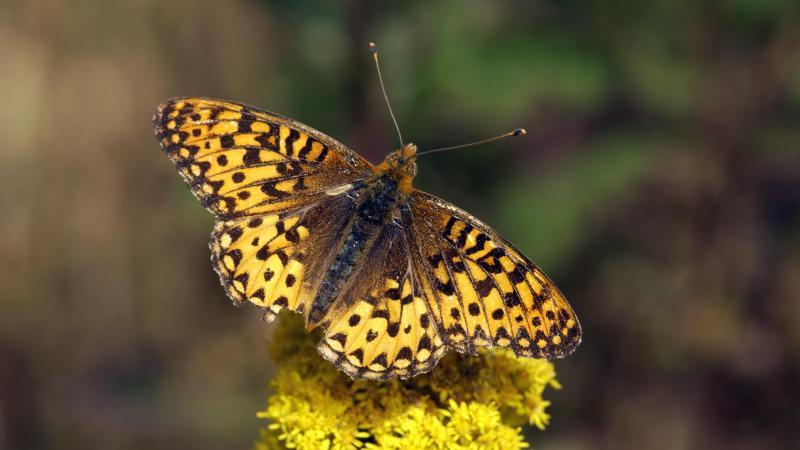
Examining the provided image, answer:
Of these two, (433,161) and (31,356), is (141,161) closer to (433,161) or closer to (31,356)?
(31,356)

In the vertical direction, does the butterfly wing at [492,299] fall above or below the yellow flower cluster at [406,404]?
above

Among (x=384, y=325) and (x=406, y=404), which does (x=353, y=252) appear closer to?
(x=384, y=325)

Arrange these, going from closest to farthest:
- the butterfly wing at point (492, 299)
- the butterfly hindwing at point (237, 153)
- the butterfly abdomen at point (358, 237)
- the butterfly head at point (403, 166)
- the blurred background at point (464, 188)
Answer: the butterfly wing at point (492, 299)
the butterfly abdomen at point (358, 237)
the butterfly hindwing at point (237, 153)
the butterfly head at point (403, 166)
the blurred background at point (464, 188)

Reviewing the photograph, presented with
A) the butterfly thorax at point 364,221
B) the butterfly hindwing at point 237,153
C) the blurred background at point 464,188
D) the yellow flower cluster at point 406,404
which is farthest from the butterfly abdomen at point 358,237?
the blurred background at point 464,188

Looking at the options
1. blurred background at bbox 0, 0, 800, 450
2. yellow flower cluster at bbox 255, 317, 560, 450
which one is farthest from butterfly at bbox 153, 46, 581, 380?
blurred background at bbox 0, 0, 800, 450

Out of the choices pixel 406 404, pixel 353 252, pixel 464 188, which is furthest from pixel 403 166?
pixel 464 188

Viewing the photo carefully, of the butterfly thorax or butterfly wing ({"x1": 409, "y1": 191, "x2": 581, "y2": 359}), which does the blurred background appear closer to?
the butterfly thorax

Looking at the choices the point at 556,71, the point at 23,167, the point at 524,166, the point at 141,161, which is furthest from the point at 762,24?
the point at 23,167

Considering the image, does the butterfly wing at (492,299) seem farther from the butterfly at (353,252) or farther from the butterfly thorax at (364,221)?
the butterfly thorax at (364,221)
